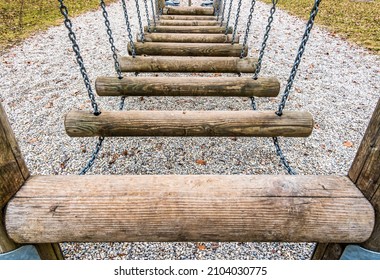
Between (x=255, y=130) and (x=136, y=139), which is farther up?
(x=255, y=130)

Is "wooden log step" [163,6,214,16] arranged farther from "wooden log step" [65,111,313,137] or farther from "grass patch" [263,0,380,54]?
"wooden log step" [65,111,313,137]

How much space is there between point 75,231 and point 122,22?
360 inches

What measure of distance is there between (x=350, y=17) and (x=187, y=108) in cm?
871

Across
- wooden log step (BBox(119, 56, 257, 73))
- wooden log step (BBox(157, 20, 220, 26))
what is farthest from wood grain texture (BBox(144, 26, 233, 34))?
wooden log step (BBox(119, 56, 257, 73))

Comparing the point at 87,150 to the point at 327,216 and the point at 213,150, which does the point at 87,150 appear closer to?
the point at 213,150

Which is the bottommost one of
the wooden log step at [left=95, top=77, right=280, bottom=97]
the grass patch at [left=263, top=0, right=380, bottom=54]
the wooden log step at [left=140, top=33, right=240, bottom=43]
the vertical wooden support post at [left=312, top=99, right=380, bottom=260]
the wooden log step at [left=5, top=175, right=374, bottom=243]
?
the grass patch at [left=263, top=0, right=380, bottom=54]

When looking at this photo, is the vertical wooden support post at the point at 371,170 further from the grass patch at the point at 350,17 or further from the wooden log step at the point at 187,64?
the grass patch at the point at 350,17

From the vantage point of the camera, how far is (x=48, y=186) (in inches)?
43.8

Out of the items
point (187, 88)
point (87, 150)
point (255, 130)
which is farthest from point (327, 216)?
point (87, 150)

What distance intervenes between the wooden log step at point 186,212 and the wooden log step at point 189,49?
2862mm

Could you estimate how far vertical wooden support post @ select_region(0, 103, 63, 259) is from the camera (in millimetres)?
991

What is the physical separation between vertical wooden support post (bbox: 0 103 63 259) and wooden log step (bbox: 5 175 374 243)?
35 millimetres

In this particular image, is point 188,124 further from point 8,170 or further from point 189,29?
point 189,29

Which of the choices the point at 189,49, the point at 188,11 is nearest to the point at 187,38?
the point at 189,49
